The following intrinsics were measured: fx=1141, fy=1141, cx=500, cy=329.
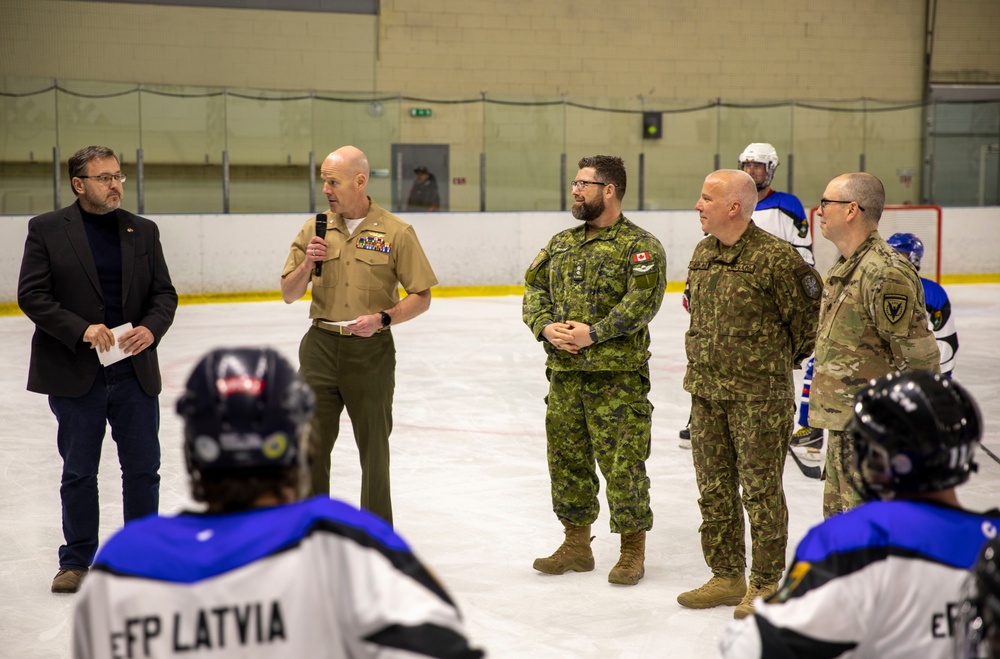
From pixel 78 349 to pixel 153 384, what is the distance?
0.91 ft

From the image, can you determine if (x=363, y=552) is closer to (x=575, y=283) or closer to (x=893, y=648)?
(x=893, y=648)

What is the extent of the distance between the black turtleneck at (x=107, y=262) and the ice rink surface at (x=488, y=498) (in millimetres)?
967

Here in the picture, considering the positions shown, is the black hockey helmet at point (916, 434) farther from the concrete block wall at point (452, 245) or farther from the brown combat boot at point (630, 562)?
the concrete block wall at point (452, 245)

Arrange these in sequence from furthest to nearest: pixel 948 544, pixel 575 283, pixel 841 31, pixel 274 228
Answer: pixel 841 31 → pixel 274 228 → pixel 575 283 → pixel 948 544

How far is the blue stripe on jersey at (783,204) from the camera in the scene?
582 cm

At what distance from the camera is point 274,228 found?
485 inches

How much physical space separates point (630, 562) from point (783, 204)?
98.7 inches

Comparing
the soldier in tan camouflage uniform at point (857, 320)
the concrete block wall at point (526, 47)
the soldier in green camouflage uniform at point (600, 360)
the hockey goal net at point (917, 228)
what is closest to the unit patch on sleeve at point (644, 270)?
the soldier in green camouflage uniform at point (600, 360)

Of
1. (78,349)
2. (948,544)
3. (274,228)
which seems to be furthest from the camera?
(274,228)

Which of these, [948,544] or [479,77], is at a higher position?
[479,77]

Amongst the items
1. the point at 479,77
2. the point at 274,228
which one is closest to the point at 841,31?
the point at 479,77

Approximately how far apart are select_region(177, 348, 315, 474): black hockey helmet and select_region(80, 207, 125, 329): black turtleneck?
8.68ft

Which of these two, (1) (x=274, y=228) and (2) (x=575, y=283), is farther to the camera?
(1) (x=274, y=228)

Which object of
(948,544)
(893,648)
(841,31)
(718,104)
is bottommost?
(893,648)
